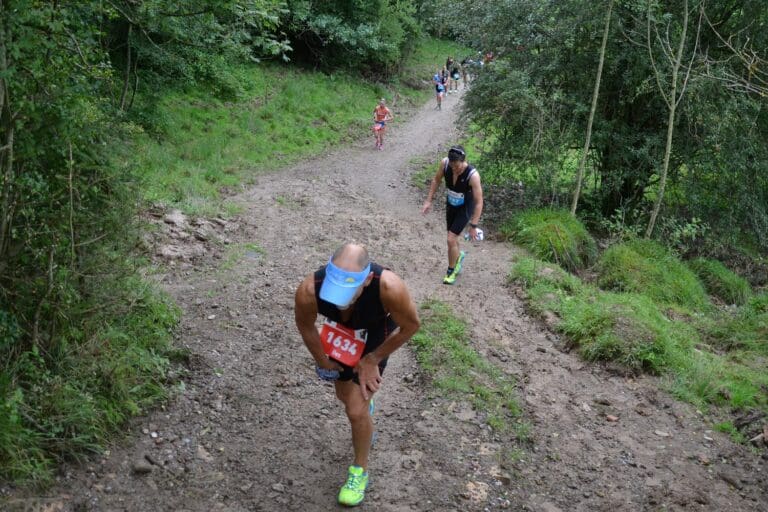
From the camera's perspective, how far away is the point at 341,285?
3605 millimetres

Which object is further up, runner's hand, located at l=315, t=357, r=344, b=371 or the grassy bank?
runner's hand, located at l=315, t=357, r=344, b=371

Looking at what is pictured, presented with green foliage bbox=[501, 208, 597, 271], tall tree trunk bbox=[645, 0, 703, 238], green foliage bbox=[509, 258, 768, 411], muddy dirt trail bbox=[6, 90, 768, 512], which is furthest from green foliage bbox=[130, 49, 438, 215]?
tall tree trunk bbox=[645, 0, 703, 238]

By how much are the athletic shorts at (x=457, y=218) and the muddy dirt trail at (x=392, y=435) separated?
83 centimetres

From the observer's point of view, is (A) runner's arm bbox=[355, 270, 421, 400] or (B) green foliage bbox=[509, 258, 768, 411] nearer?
(A) runner's arm bbox=[355, 270, 421, 400]

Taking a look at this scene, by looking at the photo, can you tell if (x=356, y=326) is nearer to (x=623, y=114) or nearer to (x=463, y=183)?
(x=463, y=183)

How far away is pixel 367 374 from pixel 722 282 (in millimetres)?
10275

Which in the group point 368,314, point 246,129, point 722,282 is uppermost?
point 368,314

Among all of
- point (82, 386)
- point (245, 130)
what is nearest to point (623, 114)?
point (245, 130)

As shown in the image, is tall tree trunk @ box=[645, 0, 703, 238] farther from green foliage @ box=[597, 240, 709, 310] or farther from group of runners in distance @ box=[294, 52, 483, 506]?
group of runners in distance @ box=[294, 52, 483, 506]

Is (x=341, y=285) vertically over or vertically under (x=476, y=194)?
over

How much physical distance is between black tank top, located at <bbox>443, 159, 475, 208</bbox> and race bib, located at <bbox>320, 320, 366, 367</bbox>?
413cm

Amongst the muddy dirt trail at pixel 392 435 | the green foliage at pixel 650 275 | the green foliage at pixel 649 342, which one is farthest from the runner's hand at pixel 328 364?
the green foliage at pixel 650 275

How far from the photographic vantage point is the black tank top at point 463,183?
776 centimetres

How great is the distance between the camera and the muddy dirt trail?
4355 millimetres
